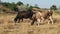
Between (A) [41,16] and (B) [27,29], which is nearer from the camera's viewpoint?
(B) [27,29]

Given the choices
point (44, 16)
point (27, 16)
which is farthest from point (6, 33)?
point (27, 16)

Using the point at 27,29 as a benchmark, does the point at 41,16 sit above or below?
below

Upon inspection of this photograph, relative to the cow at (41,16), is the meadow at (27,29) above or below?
above

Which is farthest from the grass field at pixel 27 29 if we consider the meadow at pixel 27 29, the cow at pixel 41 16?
the cow at pixel 41 16

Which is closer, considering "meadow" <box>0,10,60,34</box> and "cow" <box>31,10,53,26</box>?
"meadow" <box>0,10,60,34</box>

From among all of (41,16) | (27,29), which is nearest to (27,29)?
(27,29)

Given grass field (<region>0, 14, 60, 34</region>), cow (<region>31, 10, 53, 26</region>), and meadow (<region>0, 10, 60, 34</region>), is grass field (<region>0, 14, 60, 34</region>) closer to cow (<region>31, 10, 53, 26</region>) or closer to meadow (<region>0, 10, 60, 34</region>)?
meadow (<region>0, 10, 60, 34</region>)

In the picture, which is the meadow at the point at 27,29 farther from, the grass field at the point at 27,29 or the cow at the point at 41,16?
the cow at the point at 41,16

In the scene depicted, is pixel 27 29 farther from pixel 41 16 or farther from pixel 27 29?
pixel 41 16

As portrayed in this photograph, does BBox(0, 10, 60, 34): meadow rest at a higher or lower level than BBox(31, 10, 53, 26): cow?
higher

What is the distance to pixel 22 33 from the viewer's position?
10.5 meters

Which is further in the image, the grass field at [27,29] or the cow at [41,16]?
the cow at [41,16]

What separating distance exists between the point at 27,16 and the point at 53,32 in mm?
11068

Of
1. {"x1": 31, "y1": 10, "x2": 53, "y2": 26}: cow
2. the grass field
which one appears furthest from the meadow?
{"x1": 31, "y1": 10, "x2": 53, "y2": 26}: cow
